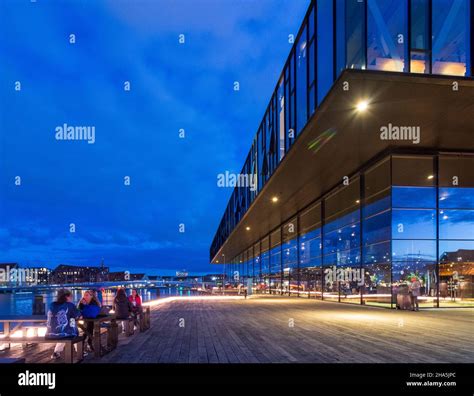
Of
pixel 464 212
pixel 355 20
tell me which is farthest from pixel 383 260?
pixel 355 20

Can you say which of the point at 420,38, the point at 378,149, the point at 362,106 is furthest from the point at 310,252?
the point at 420,38

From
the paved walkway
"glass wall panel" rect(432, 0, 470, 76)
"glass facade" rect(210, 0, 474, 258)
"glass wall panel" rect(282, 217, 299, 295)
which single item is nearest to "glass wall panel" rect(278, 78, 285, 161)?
"glass facade" rect(210, 0, 474, 258)

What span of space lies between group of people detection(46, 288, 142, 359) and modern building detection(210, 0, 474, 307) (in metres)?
7.90

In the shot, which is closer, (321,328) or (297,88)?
(321,328)

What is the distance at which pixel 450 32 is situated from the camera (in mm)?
12000

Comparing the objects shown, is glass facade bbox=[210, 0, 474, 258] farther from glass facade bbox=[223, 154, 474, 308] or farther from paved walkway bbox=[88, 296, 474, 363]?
glass facade bbox=[223, 154, 474, 308]

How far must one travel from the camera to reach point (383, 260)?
19.5 m

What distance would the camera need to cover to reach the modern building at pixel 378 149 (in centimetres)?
1155

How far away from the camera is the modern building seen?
1155cm

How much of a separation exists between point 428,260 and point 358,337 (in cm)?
1047

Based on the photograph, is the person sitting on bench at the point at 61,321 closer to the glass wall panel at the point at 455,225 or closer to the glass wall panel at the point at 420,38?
the glass wall panel at the point at 420,38

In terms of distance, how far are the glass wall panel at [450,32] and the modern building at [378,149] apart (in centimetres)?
3

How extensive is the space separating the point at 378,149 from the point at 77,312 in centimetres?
1530
